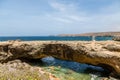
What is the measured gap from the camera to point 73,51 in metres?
26.8

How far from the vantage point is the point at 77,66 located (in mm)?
29594

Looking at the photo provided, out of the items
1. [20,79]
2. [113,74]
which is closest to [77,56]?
[113,74]

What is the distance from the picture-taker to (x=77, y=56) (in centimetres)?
2662

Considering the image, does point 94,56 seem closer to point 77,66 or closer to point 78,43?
point 78,43

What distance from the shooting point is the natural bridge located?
22.9 meters

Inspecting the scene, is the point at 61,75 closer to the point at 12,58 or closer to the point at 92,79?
the point at 92,79

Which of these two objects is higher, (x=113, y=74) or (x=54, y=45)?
(x=54, y=45)

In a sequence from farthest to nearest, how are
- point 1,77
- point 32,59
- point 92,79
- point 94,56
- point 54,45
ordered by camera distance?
point 32,59, point 54,45, point 94,56, point 92,79, point 1,77

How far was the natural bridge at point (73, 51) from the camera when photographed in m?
22.9

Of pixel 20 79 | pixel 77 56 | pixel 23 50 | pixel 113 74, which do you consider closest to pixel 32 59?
pixel 23 50

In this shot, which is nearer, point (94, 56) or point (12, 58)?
point (94, 56)

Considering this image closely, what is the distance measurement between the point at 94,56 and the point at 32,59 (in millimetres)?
10828

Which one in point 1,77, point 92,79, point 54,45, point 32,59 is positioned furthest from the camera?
point 32,59

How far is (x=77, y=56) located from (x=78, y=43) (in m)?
1.57
